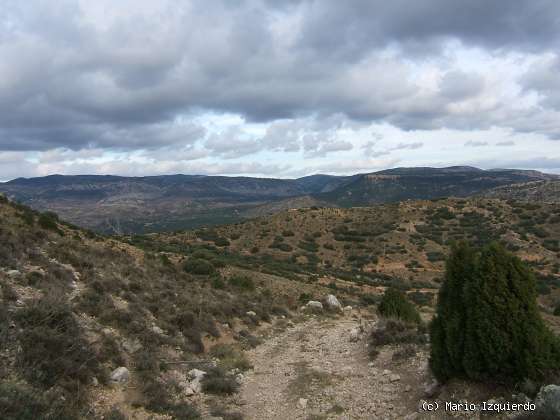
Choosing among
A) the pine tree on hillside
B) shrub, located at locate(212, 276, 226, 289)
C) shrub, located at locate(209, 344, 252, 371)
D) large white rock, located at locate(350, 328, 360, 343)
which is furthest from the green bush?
shrub, located at locate(212, 276, 226, 289)

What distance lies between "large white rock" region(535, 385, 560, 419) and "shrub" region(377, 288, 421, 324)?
8.64m

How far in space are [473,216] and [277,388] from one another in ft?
182

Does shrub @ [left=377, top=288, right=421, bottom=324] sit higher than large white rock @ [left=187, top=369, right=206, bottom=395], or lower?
lower

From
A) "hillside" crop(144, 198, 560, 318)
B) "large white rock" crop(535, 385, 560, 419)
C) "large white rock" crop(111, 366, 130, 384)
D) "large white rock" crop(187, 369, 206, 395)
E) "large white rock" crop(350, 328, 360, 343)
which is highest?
"large white rock" crop(535, 385, 560, 419)

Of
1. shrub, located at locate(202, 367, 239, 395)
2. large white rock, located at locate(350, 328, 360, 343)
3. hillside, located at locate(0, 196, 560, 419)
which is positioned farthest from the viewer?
large white rock, located at locate(350, 328, 360, 343)

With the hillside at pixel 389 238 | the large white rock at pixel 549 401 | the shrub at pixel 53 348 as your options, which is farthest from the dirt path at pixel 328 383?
the hillside at pixel 389 238

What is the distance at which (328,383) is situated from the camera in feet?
33.3

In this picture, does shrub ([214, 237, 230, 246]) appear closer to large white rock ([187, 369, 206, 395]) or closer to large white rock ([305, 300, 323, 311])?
large white rock ([305, 300, 323, 311])

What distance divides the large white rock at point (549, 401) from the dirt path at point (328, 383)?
245 cm

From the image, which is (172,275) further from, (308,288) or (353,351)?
(353,351)

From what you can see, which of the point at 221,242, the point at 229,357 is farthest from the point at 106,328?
the point at 221,242

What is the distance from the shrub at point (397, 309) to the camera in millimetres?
15055

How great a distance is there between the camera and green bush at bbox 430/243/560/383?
6.81 metres

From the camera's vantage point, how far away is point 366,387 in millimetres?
9656
